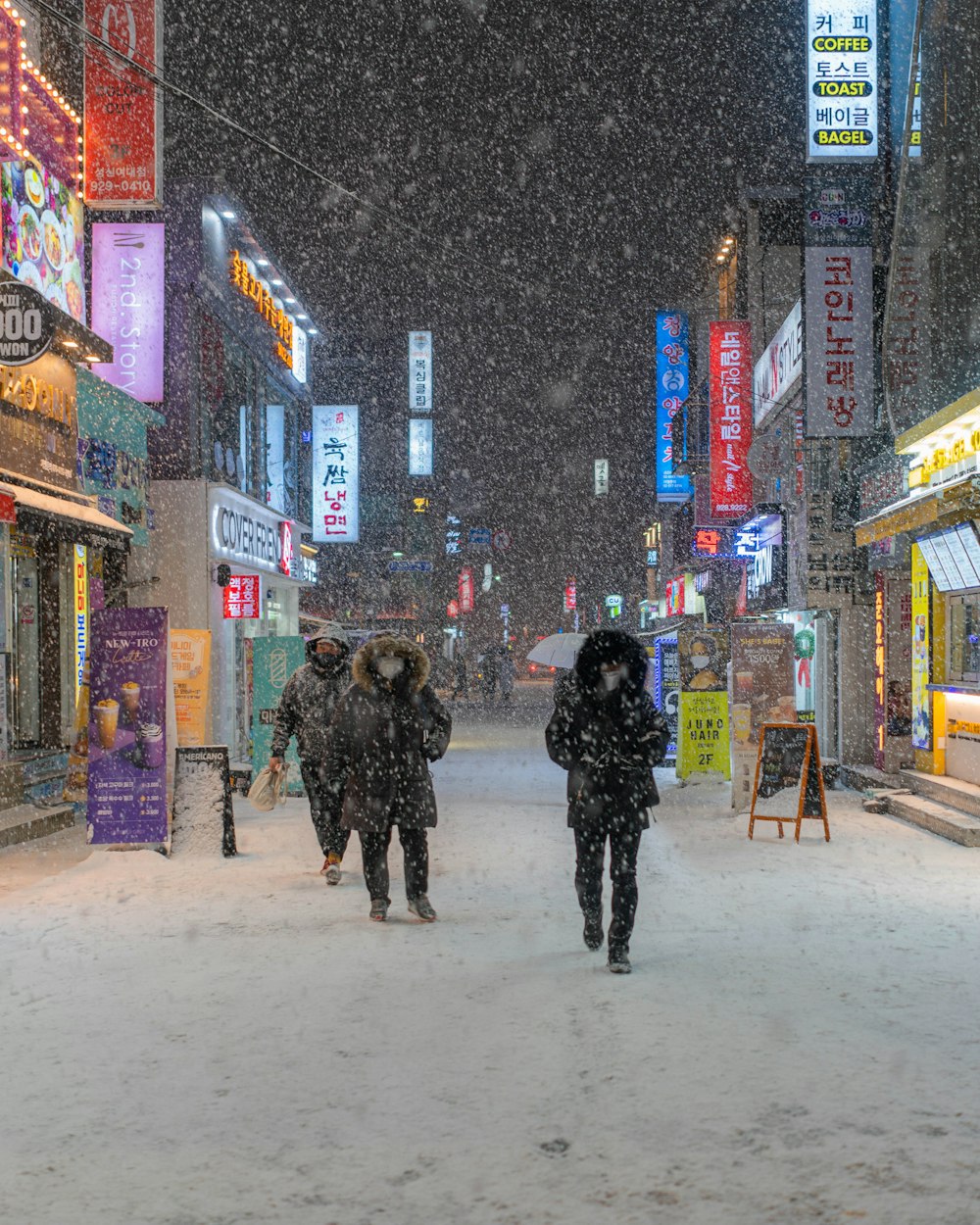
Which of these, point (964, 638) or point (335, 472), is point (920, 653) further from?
point (335, 472)

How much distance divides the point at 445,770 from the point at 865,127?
10904 millimetres

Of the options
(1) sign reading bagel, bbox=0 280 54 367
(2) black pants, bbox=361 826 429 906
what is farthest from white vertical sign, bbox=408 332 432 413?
(2) black pants, bbox=361 826 429 906

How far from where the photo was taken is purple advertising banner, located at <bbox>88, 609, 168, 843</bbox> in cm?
1049

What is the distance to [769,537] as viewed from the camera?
25219mm

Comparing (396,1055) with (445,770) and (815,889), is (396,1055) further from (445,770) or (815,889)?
(445,770)

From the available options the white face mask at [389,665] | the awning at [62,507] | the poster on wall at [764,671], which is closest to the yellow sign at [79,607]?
the awning at [62,507]

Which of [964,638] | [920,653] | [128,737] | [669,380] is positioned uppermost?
[669,380]

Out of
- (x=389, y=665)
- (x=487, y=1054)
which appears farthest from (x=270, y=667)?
(x=487, y=1054)

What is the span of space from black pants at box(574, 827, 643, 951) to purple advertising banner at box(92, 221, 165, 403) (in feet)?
44.6

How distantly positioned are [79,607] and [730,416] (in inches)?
539

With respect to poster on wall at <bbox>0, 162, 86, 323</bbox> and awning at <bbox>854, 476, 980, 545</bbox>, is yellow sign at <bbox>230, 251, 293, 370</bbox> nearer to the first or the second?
poster on wall at <bbox>0, 162, 86, 323</bbox>

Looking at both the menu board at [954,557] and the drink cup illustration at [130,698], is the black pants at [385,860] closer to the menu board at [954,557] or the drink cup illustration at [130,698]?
the drink cup illustration at [130,698]

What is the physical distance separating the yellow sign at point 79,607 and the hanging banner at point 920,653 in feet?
32.2

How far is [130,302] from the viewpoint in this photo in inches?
734
